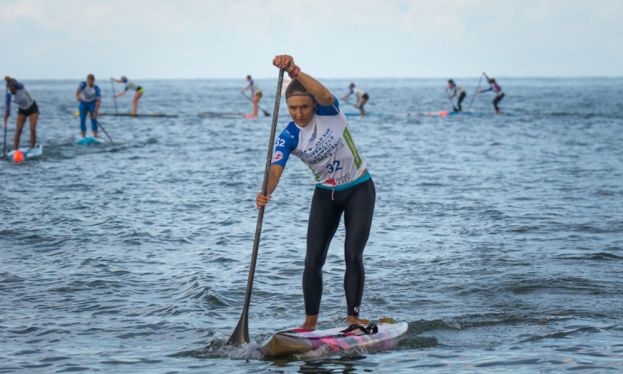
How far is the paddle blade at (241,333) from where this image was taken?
7578 millimetres

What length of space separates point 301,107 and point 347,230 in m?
1.20

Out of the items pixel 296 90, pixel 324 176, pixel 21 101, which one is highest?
pixel 296 90

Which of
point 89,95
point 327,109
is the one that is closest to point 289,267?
point 327,109

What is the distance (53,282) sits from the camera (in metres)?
10.4

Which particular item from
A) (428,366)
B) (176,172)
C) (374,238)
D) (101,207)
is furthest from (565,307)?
(176,172)

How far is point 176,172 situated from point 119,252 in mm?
11082

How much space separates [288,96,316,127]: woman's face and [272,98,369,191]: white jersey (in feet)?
0.33

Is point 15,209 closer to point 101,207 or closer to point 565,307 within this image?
point 101,207

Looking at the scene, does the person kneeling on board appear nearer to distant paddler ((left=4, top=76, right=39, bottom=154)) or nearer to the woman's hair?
the woman's hair

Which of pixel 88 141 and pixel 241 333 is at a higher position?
pixel 241 333

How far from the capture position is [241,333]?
7.59 m

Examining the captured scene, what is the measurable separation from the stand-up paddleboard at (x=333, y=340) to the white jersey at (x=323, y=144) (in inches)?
51.9

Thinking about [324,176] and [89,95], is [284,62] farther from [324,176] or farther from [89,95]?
[89,95]

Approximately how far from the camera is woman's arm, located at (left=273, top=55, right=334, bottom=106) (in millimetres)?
6879
